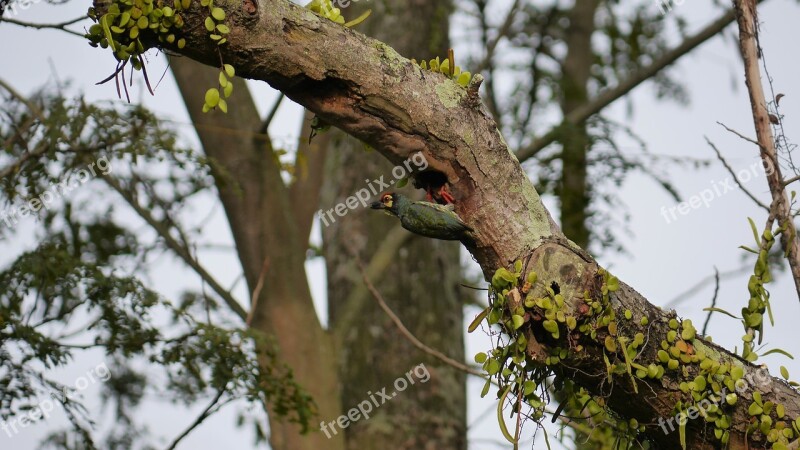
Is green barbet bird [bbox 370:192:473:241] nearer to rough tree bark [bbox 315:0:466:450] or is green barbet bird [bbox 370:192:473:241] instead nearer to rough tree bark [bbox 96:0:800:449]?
rough tree bark [bbox 96:0:800:449]

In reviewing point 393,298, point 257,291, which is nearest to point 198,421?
point 257,291

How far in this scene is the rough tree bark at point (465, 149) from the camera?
2104 millimetres

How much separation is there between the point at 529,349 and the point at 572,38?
5.32 metres

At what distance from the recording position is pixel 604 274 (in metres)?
2.17

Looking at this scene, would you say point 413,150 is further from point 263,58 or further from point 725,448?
point 725,448

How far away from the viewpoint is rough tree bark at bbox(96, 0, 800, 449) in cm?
210

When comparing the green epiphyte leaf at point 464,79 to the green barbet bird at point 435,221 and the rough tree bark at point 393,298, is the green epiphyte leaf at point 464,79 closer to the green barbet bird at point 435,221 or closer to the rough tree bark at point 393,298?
the green barbet bird at point 435,221

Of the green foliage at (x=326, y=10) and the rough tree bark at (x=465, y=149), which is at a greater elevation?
the green foliage at (x=326, y=10)

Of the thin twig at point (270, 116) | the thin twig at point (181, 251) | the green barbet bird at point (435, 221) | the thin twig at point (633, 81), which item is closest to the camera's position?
the green barbet bird at point (435, 221)

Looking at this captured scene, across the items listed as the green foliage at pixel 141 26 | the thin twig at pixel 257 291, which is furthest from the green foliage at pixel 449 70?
the thin twig at pixel 257 291

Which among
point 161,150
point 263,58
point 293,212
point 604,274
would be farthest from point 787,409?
point 293,212

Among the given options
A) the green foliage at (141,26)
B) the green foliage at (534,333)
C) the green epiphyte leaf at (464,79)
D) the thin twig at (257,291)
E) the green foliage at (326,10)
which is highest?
the thin twig at (257,291)

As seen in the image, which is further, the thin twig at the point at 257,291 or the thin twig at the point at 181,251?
the thin twig at the point at 181,251

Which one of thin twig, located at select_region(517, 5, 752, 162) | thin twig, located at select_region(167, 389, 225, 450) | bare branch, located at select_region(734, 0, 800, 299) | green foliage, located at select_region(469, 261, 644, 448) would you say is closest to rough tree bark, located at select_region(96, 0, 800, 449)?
green foliage, located at select_region(469, 261, 644, 448)
